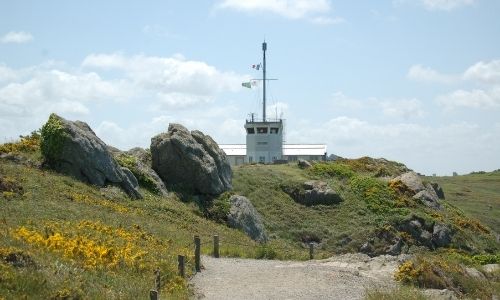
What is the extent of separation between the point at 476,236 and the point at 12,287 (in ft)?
138

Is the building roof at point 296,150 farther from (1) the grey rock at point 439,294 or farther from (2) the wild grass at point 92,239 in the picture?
(1) the grey rock at point 439,294

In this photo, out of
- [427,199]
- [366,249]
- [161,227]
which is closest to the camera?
[161,227]

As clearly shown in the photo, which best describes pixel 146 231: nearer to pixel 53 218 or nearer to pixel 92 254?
pixel 53 218

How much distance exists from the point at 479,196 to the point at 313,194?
36.7m

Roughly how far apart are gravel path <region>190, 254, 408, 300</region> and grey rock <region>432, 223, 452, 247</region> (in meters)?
18.8

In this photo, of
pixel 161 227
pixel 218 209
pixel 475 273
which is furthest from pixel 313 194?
pixel 475 273

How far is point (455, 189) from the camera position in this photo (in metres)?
81.4

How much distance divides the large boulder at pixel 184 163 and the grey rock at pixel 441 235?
50.3ft

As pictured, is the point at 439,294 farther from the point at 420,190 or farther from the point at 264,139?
the point at 264,139

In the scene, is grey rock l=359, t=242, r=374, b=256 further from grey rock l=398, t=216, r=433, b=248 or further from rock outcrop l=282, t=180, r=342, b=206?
rock outcrop l=282, t=180, r=342, b=206

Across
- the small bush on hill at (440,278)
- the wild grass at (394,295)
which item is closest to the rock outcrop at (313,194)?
the small bush on hill at (440,278)

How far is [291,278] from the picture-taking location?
2238 centimetres

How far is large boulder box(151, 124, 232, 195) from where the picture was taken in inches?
1678

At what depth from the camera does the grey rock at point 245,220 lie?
1544 inches
